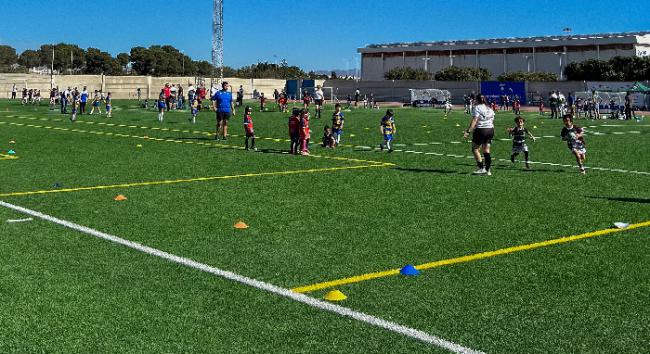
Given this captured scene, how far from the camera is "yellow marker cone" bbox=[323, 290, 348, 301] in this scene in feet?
23.1

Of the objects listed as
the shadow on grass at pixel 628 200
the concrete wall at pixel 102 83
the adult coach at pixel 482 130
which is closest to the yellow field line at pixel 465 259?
the shadow on grass at pixel 628 200

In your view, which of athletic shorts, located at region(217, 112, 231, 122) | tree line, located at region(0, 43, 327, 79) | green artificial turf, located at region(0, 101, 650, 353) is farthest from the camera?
tree line, located at region(0, 43, 327, 79)

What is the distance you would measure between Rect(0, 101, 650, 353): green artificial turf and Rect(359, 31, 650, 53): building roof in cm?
11363

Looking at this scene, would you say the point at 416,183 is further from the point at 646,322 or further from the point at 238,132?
the point at 238,132

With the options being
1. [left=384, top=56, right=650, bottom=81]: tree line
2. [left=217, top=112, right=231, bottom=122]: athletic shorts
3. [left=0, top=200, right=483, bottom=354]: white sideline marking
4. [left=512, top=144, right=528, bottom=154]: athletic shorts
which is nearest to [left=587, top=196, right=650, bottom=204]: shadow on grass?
[left=512, top=144, right=528, bottom=154]: athletic shorts

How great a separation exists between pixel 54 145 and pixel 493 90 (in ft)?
191

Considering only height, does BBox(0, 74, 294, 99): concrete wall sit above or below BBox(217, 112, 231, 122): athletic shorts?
above

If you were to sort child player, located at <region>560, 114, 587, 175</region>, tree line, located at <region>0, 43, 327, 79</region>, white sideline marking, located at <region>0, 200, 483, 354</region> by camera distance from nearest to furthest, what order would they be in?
white sideline marking, located at <region>0, 200, 483, 354</region>
child player, located at <region>560, 114, 587, 175</region>
tree line, located at <region>0, 43, 327, 79</region>

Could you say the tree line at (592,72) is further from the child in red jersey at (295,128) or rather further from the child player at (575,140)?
the child player at (575,140)

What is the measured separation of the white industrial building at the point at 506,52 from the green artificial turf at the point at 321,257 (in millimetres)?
113751

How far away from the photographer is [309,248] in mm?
9234

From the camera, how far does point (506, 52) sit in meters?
138

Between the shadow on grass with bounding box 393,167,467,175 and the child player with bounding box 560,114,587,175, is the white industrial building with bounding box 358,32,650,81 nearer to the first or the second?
the child player with bounding box 560,114,587,175

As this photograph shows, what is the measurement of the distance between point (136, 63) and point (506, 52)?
256 feet
